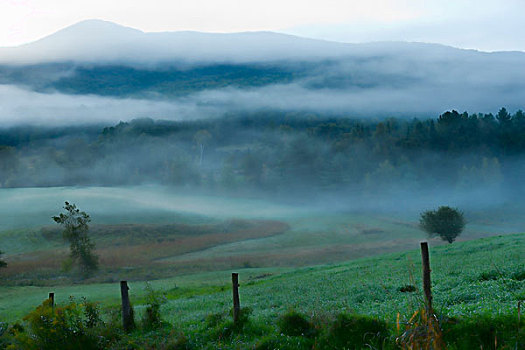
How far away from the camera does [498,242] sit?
50.8 m

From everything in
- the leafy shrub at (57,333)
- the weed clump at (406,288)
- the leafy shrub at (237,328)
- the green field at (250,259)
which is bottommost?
the green field at (250,259)

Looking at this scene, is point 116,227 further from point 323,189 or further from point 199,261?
point 323,189

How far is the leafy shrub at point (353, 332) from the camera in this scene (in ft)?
49.9

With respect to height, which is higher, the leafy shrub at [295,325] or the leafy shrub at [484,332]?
the leafy shrub at [484,332]

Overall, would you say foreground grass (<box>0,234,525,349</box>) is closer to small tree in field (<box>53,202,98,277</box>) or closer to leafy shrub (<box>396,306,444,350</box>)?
leafy shrub (<box>396,306,444,350</box>)

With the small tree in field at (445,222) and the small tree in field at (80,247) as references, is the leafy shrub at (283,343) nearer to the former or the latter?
the small tree in field at (445,222)

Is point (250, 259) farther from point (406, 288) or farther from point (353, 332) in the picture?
point (353, 332)

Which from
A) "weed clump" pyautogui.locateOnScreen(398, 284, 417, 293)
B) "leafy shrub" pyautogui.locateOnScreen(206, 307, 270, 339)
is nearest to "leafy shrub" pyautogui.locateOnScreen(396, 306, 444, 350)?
"leafy shrub" pyautogui.locateOnScreen(206, 307, 270, 339)

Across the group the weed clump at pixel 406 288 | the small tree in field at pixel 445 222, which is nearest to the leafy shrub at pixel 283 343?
the weed clump at pixel 406 288

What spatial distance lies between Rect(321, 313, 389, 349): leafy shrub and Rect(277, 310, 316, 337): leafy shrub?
122cm

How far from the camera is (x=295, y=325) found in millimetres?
17766

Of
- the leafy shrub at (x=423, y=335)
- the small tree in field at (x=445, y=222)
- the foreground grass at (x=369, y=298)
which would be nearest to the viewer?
the leafy shrub at (x=423, y=335)

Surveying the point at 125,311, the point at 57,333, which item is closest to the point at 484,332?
the point at 125,311

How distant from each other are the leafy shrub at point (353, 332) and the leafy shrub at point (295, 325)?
1225 mm
